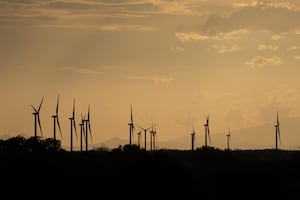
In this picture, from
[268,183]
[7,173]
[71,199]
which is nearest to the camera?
[71,199]

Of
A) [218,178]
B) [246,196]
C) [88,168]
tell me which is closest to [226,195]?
[246,196]

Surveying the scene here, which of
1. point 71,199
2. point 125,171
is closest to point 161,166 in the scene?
point 125,171

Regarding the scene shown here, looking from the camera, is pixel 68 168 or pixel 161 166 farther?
pixel 68 168

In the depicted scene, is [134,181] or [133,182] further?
[134,181]

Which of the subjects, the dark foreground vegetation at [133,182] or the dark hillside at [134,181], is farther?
the dark hillside at [134,181]

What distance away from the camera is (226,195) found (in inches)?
5743

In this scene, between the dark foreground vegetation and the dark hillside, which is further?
the dark hillside

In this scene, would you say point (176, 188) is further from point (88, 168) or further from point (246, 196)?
point (88, 168)

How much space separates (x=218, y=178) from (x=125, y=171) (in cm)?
2124

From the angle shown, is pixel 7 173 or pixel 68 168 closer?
pixel 7 173

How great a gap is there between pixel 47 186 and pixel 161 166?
710 inches

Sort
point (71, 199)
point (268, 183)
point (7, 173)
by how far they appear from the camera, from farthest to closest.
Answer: point (268, 183), point (7, 173), point (71, 199)

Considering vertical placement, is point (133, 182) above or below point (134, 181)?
below

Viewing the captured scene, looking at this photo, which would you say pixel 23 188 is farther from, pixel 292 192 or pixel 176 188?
pixel 292 192
